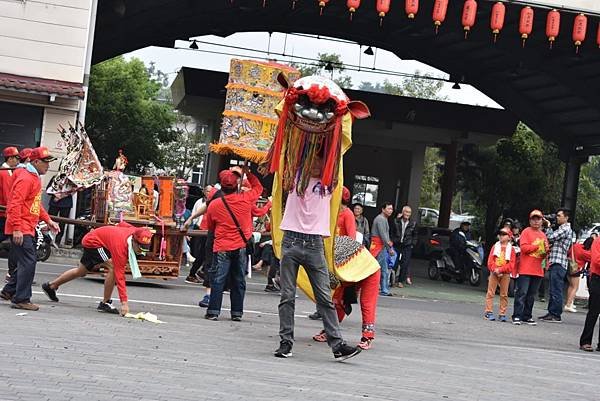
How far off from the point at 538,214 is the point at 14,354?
34.3 ft

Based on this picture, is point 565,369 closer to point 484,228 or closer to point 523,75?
point 523,75

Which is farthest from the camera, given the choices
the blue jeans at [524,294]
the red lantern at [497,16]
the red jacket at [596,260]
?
the red lantern at [497,16]

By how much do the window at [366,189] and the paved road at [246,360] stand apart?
2831 centimetres

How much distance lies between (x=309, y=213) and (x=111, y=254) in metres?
3.23

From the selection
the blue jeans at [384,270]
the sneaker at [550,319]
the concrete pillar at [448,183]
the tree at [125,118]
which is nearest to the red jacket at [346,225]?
the sneaker at [550,319]

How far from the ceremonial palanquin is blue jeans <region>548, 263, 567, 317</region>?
5.32m

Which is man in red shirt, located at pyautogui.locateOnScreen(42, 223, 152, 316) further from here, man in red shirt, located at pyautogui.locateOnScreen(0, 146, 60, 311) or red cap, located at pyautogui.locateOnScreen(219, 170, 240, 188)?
red cap, located at pyautogui.locateOnScreen(219, 170, 240, 188)

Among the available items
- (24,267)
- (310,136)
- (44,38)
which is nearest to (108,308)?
(24,267)

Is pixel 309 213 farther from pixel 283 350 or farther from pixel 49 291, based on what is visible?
pixel 49 291

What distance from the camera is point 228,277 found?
1315 centimetres

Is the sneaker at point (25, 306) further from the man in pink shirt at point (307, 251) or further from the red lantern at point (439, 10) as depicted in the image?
the red lantern at point (439, 10)

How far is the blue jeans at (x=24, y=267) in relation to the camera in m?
11.9

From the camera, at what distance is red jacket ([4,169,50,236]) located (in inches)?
468

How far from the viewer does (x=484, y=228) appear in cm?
4466
